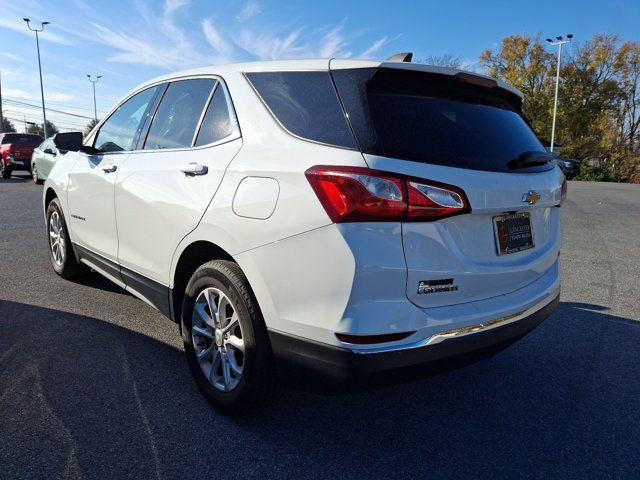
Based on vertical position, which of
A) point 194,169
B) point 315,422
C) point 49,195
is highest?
point 194,169

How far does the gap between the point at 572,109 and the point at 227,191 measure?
1907 inches

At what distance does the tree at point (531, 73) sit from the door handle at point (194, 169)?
153 feet

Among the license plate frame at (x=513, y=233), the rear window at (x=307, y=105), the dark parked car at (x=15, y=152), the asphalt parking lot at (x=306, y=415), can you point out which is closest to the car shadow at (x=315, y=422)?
the asphalt parking lot at (x=306, y=415)

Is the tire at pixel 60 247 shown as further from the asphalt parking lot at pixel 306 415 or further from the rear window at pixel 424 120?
the rear window at pixel 424 120

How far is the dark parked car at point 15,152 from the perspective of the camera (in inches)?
770

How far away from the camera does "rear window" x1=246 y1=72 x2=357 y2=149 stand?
210 centimetres

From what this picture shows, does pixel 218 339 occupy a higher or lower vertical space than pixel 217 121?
lower

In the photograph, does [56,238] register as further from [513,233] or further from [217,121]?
[513,233]

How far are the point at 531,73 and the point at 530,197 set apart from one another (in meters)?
49.8

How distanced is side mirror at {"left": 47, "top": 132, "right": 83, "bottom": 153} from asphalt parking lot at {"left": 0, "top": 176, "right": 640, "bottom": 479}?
1331 mm

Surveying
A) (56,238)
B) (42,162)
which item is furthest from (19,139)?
(56,238)

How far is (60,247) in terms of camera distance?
16.2 ft

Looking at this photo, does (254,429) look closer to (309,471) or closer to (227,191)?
(309,471)

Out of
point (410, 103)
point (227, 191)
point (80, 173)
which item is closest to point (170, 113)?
point (227, 191)
